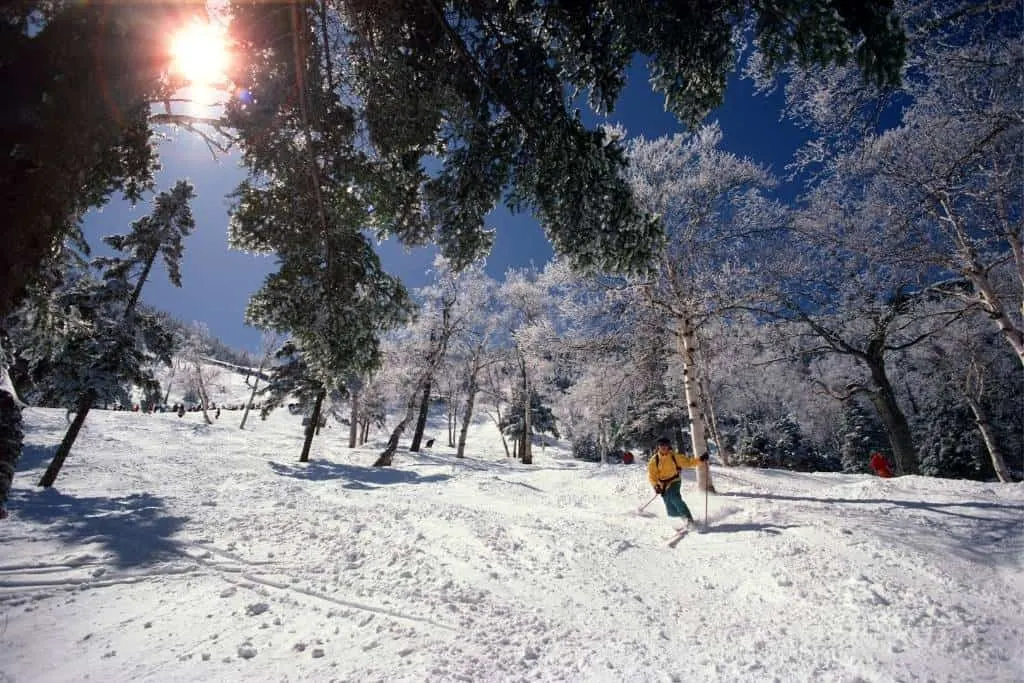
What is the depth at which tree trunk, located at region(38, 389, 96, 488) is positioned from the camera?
11828mm

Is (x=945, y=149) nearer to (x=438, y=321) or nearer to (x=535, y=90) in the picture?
(x=535, y=90)

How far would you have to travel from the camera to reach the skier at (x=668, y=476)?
307 inches

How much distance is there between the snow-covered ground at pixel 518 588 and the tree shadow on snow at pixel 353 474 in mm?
4740

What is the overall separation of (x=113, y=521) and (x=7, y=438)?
6.15 meters

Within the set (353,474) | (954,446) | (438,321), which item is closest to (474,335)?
(438,321)

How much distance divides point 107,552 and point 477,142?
7.73 meters

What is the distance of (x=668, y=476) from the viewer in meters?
7.92

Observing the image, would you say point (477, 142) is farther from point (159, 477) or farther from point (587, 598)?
point (159, 477)

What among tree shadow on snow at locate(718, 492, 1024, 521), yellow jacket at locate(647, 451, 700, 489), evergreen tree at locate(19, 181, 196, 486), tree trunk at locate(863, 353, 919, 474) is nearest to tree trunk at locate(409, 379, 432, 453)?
evergreen tree at locate(19, 181, 196, 486)

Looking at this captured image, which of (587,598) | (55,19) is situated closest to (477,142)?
(55,19)

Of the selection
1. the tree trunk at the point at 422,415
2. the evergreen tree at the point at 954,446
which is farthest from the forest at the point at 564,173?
the evergreen tree at the point at 954,446

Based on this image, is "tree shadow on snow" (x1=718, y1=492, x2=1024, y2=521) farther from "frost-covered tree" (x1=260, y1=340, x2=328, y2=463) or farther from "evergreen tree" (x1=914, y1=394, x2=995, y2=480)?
"evergreen tree" (x1=914, y1=394, x2=995, y2=480)

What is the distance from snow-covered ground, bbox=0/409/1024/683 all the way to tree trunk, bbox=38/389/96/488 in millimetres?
3506

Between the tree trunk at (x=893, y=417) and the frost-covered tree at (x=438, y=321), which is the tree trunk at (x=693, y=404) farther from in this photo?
the frost-covered tree at (x=438, y=321)
